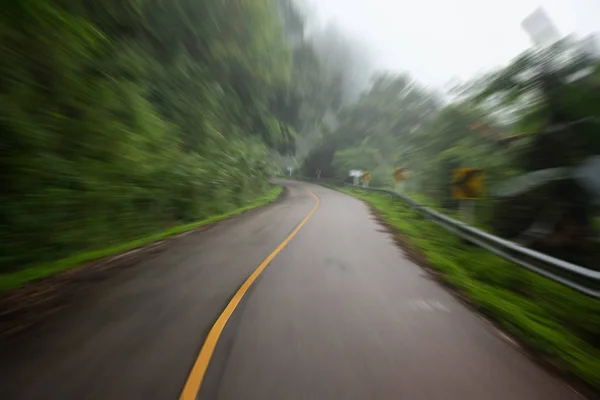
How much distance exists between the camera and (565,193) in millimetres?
6070

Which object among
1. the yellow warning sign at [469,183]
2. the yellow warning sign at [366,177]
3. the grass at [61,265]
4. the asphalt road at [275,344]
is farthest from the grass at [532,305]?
the yellow warning sign at [366,177]

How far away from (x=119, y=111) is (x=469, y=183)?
8554 mm

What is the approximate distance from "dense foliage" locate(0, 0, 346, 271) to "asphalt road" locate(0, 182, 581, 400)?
1930mm

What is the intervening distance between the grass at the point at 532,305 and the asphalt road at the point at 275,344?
35cm

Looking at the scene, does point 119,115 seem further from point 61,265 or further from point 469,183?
point 469,183

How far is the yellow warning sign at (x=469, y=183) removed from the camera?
24.0ft

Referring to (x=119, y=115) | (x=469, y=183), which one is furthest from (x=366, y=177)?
(x=119, y=115)

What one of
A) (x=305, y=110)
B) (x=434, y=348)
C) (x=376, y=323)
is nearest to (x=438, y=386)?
(x=434, y=348)

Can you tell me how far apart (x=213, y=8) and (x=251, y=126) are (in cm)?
897

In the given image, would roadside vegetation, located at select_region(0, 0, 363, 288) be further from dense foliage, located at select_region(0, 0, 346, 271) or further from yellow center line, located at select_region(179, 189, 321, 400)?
yellow center line, located at select_region(179, 189, 321, 400)

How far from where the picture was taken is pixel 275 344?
126 inches

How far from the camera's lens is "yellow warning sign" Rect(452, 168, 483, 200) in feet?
24.0

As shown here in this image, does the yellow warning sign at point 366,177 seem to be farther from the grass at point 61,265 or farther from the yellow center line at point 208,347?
the yellow center line at point 208,347

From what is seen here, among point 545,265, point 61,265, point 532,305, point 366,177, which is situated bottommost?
point 61,265
